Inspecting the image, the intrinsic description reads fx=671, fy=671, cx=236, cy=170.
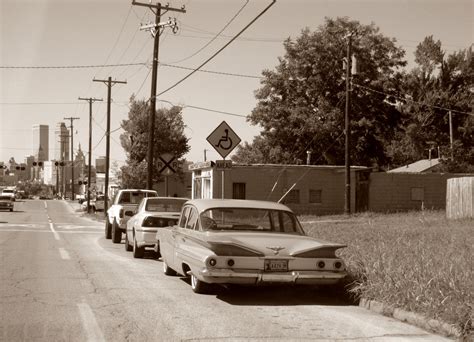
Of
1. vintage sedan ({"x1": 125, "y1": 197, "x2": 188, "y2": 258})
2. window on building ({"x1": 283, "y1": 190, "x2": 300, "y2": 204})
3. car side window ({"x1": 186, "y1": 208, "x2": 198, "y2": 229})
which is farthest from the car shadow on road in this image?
window on building ({"x1": 283, "y1": 190, "x2": 300, "y2": 204})

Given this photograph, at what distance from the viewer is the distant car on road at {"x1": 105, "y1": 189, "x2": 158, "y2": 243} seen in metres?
20.2

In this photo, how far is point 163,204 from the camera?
16953 mm

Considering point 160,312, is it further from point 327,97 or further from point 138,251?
point 327,97

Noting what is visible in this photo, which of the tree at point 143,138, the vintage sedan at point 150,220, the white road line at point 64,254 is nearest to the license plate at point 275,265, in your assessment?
the vintage sedan at point 150,220

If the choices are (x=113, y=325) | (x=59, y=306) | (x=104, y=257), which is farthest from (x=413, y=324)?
(x=104, y=257)

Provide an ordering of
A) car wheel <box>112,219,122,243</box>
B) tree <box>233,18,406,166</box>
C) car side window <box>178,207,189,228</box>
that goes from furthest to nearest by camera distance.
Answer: tree <box>233,18,406,166</box> → car wheel <box>112,219,122,243</box> → car side window <box>178,207,189,228</box>

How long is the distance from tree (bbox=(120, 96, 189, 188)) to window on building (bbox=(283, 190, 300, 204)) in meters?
26.3

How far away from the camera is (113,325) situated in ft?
25.2

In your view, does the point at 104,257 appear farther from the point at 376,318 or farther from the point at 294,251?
the point at 376,318

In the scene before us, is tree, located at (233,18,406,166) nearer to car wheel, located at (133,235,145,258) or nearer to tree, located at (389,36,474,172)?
tree, located at (389,36,474,172)

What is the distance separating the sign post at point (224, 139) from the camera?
1678 centimetres

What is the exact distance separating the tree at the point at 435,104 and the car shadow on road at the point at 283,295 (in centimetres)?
5053

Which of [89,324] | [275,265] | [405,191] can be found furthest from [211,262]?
[405,191]

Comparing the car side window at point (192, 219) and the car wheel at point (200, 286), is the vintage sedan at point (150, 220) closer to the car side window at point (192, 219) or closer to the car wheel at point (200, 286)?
the car side window at point (192, 219)
